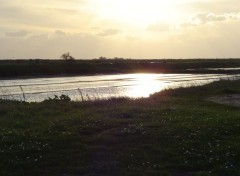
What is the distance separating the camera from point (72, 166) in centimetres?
1180

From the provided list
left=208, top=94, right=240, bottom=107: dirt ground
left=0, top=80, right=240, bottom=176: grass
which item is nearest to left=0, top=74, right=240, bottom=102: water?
left=208, top=94, right=240, bottom=107: dirt ground

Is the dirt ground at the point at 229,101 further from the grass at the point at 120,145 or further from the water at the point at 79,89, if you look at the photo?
the grass at the point at 120,145

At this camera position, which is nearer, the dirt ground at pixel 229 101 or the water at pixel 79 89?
the dirt ground at pixel 229 101

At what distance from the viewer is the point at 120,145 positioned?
1388 centimetres

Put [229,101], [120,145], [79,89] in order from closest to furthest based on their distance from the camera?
[120,145]
[229,101]
[79,89]

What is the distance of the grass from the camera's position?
11.6 m

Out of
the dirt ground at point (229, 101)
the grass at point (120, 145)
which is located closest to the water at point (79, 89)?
the dirt ground at point (229, 101)

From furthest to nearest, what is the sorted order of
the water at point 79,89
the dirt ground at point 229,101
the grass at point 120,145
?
the water at point 79,89, the dirt ground at point 229,101, the grass at point 120,145

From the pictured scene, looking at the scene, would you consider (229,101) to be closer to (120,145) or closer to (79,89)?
(79,89)

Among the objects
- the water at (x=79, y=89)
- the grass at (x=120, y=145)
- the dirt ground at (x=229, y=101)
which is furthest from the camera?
the water at (x=79, y=89)

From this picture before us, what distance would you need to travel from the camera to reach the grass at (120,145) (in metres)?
11.6

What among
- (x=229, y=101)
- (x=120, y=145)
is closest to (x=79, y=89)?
(x=229, y=101)

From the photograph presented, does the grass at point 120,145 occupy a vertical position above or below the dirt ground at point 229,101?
above

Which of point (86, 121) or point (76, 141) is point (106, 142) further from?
point (86, 121)
